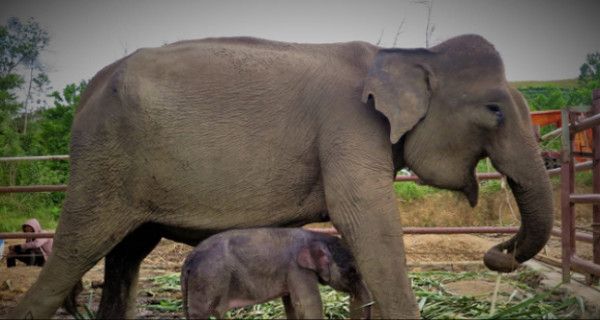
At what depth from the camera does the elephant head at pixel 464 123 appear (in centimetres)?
336

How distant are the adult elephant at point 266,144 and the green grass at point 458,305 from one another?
14.4 inches

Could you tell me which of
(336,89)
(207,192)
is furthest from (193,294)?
(336,89)

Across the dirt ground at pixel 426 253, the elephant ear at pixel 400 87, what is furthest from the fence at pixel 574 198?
the elephant ear at pixel 400 87

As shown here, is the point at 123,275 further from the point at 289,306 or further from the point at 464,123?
the point at 464,123

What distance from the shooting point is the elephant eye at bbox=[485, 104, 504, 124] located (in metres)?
3.36

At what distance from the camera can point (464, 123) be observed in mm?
3447

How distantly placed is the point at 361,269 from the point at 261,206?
0.71 meters

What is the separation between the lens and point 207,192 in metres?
3.47

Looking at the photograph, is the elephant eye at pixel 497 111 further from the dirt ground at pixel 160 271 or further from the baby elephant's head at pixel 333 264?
the dirt ground at pixel 160 271

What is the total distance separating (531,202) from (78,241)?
103 inches

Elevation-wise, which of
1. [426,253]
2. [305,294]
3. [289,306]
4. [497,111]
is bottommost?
[426,253]

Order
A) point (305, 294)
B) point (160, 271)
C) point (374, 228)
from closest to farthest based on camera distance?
point (374, 228) → point (305, 294) → point (160, 271)

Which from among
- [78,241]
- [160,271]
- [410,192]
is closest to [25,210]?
[160,271]

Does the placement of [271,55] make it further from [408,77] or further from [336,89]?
[408,77]
